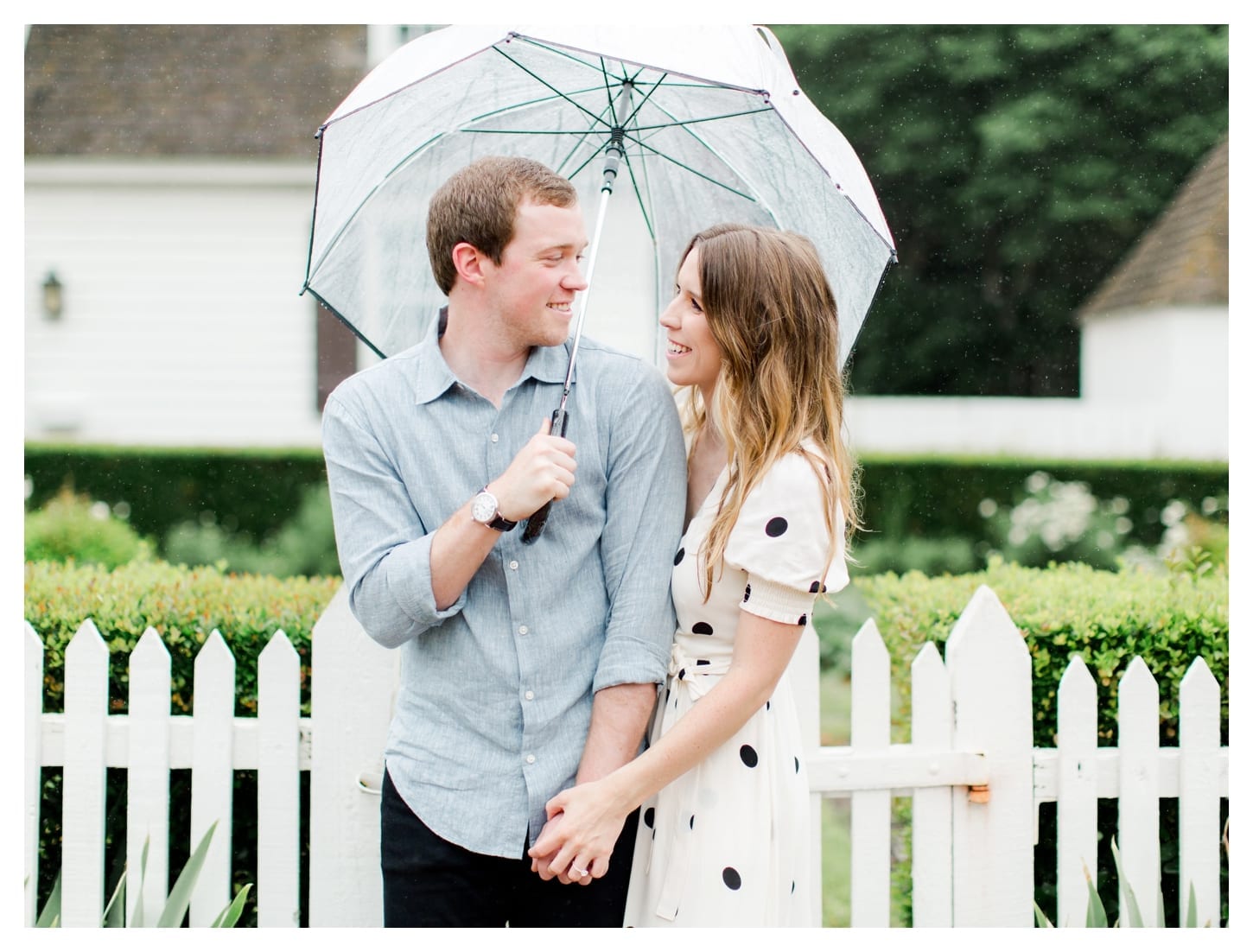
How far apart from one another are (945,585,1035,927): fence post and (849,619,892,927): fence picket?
0.20 meters

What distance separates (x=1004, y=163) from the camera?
1616 centimetres

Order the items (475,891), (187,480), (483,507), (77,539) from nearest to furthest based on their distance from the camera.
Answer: (483,507), (475,891), (77,539), (187,480)

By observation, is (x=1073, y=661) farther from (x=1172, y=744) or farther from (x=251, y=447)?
(x=251, y=447)

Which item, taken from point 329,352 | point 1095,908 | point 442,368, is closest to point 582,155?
point 442,368

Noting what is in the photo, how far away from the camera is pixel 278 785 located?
280 cm

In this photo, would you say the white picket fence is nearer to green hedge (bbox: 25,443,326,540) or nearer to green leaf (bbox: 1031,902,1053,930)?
green leaf (bbox: 1031,902,1053,930)

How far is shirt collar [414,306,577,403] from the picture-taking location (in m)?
2.16

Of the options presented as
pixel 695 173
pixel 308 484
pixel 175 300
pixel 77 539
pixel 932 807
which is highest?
pixel 175 300

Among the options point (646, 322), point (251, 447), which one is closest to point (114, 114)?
point (251, 447)

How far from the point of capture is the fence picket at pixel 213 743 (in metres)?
2.82

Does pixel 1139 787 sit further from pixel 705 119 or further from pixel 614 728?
pixel 705 119

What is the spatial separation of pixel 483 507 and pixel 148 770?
1.55 metres

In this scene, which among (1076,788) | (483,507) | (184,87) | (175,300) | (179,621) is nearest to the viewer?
(483,507)

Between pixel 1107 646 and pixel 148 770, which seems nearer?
pixel 148 770
